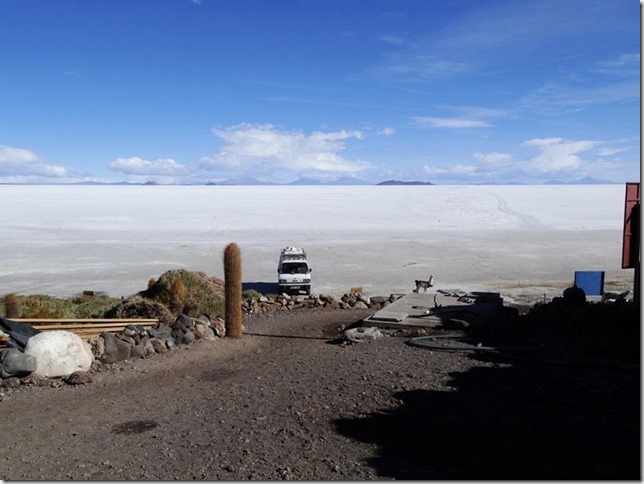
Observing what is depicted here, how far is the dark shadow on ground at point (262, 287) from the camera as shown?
22.6 m

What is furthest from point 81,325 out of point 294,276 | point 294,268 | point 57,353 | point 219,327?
point 294,268

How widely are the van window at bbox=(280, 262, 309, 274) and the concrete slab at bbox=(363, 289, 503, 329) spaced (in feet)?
19.8

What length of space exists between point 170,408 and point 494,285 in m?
17.3

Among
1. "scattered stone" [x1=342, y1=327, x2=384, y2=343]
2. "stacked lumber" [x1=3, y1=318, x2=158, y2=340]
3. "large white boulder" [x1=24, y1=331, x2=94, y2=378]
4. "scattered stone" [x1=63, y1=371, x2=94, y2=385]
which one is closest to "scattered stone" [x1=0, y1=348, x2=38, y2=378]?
"large white boulder" [x1=24, y1=331, x2=94, y2=378]

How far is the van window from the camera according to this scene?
70.5ft

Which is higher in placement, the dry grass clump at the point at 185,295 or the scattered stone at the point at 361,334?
the dry grass clump at the point at 185,295

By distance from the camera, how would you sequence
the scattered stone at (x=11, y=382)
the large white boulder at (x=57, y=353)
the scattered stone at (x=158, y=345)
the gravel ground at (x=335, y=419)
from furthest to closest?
1. the scattered stone at (x=158, y=345)
2. the large white boulder at (x=57, y=353)
3. the scattered stone at (x=11, y=382)
4. the gravel ground at (x=335, y=419)

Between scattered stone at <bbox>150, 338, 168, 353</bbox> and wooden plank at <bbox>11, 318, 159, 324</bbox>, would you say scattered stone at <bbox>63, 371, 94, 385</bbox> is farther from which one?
wooden plank at <bbox>11, 318, 159, 324</bbox>

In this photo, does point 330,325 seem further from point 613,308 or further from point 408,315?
point 613,308

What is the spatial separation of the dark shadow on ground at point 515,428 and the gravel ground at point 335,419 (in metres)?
0.02

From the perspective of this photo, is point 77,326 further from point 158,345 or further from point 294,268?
point 294,268

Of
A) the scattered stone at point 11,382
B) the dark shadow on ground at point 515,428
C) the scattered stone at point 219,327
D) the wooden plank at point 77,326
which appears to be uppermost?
the wooden plank at point 77,326

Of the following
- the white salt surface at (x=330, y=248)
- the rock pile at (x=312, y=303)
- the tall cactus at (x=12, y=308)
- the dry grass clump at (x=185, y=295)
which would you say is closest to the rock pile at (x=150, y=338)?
the dry grass clump at (x=185, y=295)

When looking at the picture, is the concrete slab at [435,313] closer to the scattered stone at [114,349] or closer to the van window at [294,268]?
the scattered stone at [114,349]
